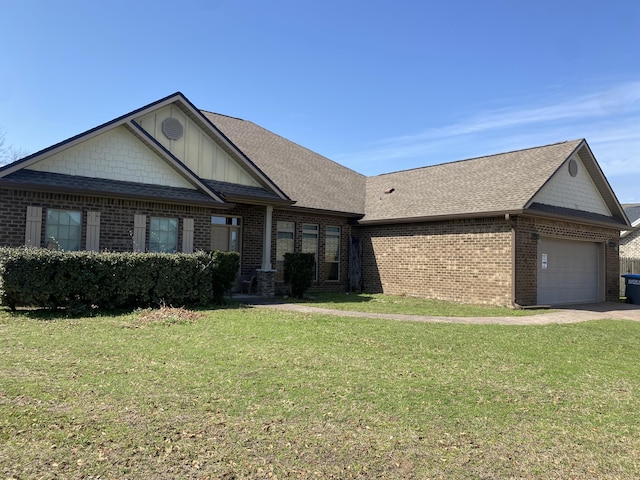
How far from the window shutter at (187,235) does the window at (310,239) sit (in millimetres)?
5343

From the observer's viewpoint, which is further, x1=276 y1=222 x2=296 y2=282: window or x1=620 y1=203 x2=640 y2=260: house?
x1=620 y1=203 x2=640 y2=260: house

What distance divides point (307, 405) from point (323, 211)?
44.1ft

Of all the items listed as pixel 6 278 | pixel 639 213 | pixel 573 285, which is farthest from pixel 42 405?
pixel 639 213

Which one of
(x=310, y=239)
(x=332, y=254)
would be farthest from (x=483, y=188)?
(x=310, y=239)

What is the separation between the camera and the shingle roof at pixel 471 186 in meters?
15.6

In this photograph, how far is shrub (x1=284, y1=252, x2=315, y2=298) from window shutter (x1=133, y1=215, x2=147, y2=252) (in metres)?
4.56

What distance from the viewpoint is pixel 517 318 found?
12508 mm

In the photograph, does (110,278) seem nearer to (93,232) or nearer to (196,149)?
(93,232)

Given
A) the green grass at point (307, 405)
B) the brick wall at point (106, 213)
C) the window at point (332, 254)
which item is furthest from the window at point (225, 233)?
the green grass at point (307, 405)

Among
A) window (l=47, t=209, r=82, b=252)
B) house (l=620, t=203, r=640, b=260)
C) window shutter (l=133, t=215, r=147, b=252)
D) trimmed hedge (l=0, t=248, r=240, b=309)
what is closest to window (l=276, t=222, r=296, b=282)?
trimmed hedge (l=0, t=248, r=240, b=309)

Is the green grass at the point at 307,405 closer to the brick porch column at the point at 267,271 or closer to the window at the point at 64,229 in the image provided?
the window at the point at 64,229

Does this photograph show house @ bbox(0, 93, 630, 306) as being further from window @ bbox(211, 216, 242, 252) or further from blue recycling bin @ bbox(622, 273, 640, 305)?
blue recycling bin @ bbox(622, 273, 640, 305)

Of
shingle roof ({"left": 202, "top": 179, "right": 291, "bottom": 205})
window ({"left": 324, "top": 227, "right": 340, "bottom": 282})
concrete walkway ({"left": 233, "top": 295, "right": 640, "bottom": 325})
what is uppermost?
shingle roof ({"left": 202, "top": 179, "right": 291, "bottom": 205})

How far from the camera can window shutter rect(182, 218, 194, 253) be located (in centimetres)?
1380
